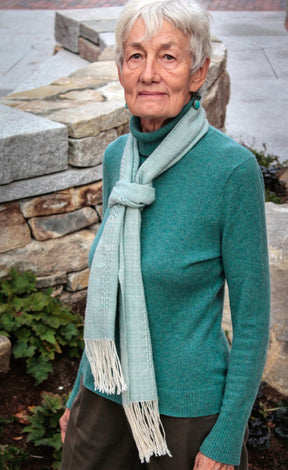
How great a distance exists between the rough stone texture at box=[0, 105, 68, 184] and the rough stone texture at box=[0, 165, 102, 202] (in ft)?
0.12

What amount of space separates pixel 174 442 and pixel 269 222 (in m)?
2.41

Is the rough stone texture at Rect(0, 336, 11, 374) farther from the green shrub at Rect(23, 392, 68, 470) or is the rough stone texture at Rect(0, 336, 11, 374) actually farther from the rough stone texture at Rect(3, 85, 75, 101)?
the rough stone texture at Rect(3, 85, 75, 101)

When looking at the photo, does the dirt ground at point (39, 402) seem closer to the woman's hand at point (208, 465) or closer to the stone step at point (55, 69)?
the woman's hand at point (208, 465)

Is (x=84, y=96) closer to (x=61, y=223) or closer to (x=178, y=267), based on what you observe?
(x=61, y=223)

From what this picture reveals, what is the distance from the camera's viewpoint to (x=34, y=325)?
3043mm

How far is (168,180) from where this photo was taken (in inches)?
60.6

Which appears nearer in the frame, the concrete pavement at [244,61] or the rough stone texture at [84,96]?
the rough stone texture at [84,96]

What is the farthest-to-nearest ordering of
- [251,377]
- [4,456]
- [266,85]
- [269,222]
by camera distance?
[266,85] < [269,222] < [4,456] < [251,377]

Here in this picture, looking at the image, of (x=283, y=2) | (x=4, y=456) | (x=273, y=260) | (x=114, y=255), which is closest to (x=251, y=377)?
(x=114, y=255)

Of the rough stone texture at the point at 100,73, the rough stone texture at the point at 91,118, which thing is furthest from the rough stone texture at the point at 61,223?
the rough stone texture at the point at 100,73

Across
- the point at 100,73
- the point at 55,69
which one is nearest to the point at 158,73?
the point at 100,73

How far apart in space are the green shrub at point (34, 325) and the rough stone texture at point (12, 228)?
149 millimetres

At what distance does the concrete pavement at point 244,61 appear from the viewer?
250 inches

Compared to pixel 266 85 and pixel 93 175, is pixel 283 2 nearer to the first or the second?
pixel 266 85
